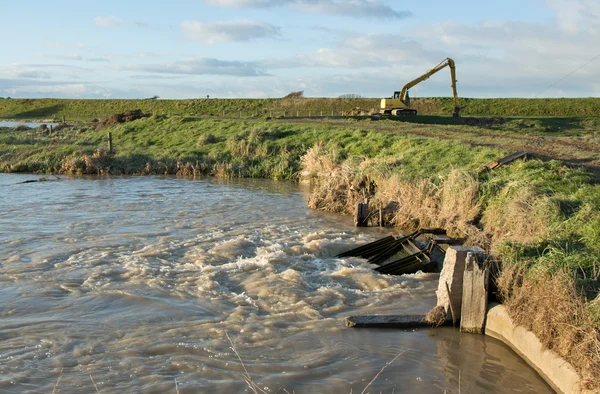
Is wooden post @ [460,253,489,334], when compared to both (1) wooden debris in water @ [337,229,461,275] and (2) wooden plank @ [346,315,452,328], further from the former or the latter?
(1) wooden debris in water @ [337,229,461,275]

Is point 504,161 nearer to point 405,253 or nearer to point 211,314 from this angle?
point 405,253

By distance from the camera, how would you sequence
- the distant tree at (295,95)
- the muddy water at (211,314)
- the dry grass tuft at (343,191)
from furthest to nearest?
the distant tree at (295,95), the dry grass tuft at (343,191), the muddy water at (211,314)

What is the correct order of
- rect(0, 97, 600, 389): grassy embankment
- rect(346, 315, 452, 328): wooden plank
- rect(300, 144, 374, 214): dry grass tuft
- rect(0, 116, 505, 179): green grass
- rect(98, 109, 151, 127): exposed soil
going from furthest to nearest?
1. rect(98, 109, 151, 127): exposed soil
2. rect(0, 116, 505, 179): green grass
3. rect(300, 144, 374, 214): dry grass tuft
4. rect(346, 315, 452, 328): wooden plank
5. rect(0, 97, 600, 389): grassy embankment

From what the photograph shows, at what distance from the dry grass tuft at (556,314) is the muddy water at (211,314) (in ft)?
1.98

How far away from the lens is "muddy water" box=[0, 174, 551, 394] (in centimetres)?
705

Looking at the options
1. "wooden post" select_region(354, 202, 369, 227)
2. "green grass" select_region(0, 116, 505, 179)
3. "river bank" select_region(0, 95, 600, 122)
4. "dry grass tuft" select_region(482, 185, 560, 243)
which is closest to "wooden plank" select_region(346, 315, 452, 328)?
"dry grass tuft" select_region(482, 185, 560, 243)

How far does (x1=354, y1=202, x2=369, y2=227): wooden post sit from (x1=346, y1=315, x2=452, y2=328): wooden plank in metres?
7.43

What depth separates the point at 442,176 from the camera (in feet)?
51.8

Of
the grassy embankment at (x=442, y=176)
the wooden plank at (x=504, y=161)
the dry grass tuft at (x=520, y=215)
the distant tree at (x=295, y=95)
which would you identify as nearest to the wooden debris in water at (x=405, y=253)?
the grassy embankment at (x=442, y=176)

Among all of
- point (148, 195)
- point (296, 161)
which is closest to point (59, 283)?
point (148, 195)

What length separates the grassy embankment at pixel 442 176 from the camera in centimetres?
744

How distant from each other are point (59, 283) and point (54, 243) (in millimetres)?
3573

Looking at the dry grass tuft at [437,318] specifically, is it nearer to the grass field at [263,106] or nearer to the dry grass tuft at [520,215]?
the dry grass tuft at [520,215]

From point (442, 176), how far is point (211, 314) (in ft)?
29.2
